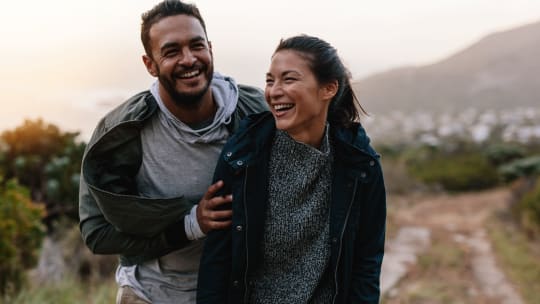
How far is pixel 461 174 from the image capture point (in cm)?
1667

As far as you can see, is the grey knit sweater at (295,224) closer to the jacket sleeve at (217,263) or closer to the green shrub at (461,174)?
the jacket sleeve at (217,263)

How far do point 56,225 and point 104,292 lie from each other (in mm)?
1619

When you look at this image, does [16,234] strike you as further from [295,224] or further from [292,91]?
[292,91]

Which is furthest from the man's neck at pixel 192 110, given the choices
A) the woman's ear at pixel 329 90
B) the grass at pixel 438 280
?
the grass at pixel 438 280

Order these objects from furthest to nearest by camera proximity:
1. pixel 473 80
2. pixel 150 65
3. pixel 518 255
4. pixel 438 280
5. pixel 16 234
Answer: pixel 473 80
pixel 518 255
pixel 438 280
pixel 16 234
pixel 150 65

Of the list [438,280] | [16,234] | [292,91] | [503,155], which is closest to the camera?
[292,91]

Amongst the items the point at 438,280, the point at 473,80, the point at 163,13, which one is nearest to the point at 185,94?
the point at 163,13

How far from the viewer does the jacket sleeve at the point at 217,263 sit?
82.4 inches

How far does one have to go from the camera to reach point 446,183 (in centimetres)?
1669

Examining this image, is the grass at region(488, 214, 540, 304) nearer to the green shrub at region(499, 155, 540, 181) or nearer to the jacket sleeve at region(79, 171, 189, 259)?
the green shrub at region(499, 155, 540, 181)

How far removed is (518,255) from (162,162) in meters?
7.69

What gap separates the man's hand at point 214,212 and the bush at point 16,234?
264 centimetres

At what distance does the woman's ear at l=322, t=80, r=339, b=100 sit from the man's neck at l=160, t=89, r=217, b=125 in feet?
1.69

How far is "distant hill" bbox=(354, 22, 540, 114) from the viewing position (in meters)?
61.3
